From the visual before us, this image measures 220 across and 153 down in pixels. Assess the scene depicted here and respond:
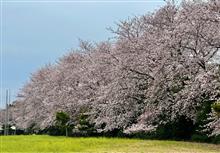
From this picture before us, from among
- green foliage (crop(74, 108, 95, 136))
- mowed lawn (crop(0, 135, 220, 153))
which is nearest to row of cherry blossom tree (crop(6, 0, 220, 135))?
green foliage (crop(74, 108, 95, 136))

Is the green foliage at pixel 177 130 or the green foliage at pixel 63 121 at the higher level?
the green foliage at pixel 63 121

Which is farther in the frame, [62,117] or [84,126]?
[62,117]

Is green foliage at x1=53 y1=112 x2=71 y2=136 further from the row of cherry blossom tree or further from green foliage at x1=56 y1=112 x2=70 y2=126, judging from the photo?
the row of cherry blossom tree

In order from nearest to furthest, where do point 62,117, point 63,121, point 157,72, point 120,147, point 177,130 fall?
1. point 120,147
2. point 157,72
3. point 177,130
4. point 62,117
5. point 63,121

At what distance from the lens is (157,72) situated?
25.9 m

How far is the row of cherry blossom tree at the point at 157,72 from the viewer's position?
23.2 meters

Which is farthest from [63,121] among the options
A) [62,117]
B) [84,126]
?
[84,126]

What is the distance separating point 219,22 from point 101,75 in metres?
15.4

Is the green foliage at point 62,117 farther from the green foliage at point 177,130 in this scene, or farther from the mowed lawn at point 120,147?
the mowed lawn at point 120,147

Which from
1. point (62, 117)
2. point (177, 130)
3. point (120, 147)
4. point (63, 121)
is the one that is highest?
point (62, 117)

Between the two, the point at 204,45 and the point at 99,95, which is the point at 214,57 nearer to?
the point at 204,45

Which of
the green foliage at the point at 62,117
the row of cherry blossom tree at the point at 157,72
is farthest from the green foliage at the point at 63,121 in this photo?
the row of cherry blossom tree at the point at 157,72

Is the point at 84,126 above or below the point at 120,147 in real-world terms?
above

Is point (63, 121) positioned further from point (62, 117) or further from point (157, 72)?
point (157, 72)
